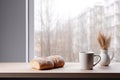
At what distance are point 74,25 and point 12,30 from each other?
48 cm

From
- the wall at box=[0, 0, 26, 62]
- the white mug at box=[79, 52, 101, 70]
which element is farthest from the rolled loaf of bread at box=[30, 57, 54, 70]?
the wall at box=[0, 0, 26, 62]

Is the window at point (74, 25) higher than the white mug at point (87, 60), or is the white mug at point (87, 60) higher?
the window at point (74, 25)

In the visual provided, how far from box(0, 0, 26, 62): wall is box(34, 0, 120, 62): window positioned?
142 millimetres

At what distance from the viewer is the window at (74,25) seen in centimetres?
179

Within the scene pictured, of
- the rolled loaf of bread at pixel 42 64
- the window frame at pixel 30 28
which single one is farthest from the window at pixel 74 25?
the rolled loaf of bread at pixel 42 64

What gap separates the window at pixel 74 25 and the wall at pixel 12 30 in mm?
142

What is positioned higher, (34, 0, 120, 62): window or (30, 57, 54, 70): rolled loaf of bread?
(34, 0, 120, 62): window

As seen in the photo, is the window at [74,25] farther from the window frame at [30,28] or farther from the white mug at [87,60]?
the white mug at [87,60]

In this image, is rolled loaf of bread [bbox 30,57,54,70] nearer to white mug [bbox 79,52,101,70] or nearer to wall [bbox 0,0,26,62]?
white mug [bbox 79,52,101,70]

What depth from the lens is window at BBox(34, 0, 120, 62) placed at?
5.86 ft

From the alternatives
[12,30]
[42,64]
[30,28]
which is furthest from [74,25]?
[42,64]

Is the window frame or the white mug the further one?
the window frame

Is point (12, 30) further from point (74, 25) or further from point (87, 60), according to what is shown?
point (87, 60)

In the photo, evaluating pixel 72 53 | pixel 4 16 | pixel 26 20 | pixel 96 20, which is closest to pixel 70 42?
pixel 72 53
